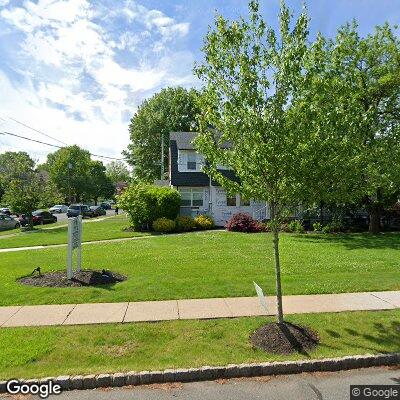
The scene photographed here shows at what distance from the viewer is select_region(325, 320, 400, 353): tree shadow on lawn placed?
635 centimetres

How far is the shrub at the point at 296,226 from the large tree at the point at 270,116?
629 inches

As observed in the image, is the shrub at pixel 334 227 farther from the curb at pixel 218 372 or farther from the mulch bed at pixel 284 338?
the curb at pixel 218 372

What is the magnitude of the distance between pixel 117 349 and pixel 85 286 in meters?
4.04

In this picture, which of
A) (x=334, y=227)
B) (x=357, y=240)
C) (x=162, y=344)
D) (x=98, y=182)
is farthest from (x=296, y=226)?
(x=98, y=182)

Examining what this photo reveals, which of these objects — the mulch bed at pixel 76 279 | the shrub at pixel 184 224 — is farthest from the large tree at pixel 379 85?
the mulch bed at pixel 76 279

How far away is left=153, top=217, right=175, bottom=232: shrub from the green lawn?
55.3ft

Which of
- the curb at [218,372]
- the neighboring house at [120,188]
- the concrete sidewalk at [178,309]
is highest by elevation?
the neighboring house at [120,188]

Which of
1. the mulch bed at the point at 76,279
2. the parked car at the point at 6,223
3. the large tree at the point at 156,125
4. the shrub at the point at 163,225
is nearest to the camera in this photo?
the mulch bed at the point at 76,279

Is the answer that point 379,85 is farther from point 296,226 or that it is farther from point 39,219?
point 39,219

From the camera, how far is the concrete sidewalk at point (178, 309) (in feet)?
24.6

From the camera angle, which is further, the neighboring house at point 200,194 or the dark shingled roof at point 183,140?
the dark shingled roof at point 183,140

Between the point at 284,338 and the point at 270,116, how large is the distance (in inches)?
145

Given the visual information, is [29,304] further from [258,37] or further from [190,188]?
[190,188]

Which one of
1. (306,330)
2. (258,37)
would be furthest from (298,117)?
(306,330)
